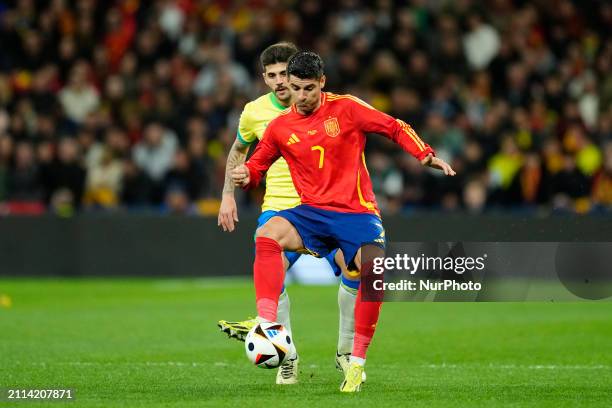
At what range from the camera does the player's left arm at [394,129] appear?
8023 millimetres

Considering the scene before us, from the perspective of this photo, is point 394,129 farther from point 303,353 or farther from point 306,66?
point 303,353

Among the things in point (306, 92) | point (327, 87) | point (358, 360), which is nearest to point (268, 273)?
point (358, 360)

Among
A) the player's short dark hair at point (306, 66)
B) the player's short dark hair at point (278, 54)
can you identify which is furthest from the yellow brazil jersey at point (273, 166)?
the player's short dark hair at point (306, 66)

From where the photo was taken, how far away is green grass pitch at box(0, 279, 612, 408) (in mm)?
8031

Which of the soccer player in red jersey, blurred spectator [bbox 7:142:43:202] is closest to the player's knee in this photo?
the soccer player in red jersey

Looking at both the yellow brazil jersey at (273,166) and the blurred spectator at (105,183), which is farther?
the blurred spectator at (105,183)

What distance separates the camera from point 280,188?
934cm

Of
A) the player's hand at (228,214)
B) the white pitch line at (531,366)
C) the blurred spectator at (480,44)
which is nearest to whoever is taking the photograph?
the player's hand at (228,214)

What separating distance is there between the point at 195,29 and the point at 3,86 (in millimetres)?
3500

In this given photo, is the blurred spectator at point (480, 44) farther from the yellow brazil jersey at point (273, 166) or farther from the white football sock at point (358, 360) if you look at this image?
the white football sock at point (358, 360)

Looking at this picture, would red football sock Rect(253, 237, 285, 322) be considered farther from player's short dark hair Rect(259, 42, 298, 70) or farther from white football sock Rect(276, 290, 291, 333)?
player's short dark hair Rect(259, 42, 298, 70)

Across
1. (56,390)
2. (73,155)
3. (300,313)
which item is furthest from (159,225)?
(56,390)

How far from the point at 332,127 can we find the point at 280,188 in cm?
117

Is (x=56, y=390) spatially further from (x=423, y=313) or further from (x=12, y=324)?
(x=423, y=313)
